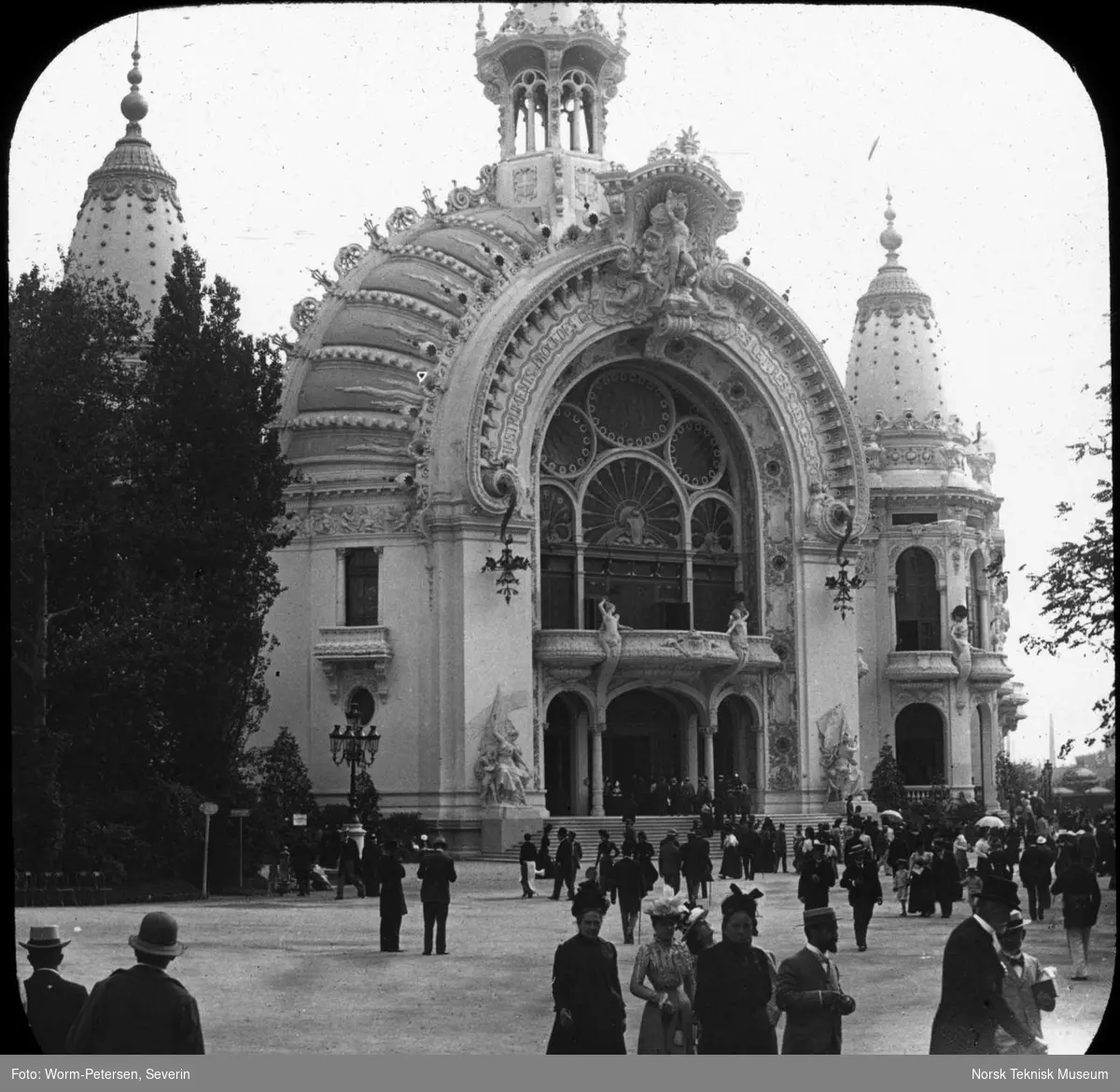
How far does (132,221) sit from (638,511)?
700 inches

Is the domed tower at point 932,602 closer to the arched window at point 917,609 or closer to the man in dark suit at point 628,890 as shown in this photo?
the arched window at point 917,609

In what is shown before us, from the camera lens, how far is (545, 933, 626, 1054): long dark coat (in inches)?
591

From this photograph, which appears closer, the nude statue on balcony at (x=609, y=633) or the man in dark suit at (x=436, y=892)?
the man in dark suit at (x=436, y=892)

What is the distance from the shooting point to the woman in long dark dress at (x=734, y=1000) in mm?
14609

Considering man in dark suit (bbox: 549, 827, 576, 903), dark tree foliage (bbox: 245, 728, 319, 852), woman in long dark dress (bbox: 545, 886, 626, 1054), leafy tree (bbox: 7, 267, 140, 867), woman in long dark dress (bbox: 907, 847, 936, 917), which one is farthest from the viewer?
dark tree foliage (bbox: 245, 728, 319, 852)

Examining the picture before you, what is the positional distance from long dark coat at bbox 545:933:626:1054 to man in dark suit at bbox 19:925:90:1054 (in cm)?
370

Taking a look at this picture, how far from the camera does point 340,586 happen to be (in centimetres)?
5575

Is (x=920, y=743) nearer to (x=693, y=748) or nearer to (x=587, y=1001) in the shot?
(x=693, y=748)

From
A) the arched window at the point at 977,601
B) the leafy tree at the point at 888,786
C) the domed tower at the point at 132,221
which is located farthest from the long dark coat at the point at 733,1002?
the arched window at the point at 977,601

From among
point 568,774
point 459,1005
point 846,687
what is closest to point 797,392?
point 846,687

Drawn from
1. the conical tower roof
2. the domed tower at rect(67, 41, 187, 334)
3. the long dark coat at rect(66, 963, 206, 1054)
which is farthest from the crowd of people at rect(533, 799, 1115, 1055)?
the conical tower roof

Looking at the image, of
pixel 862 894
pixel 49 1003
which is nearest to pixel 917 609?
pixel 862 894

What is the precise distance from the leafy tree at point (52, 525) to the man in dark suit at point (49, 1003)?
823 inches

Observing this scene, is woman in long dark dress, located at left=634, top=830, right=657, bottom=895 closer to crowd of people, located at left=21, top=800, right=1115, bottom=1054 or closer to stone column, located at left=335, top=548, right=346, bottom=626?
crowd of people, located at left=21, top=800, right=1115, bottom=1054
